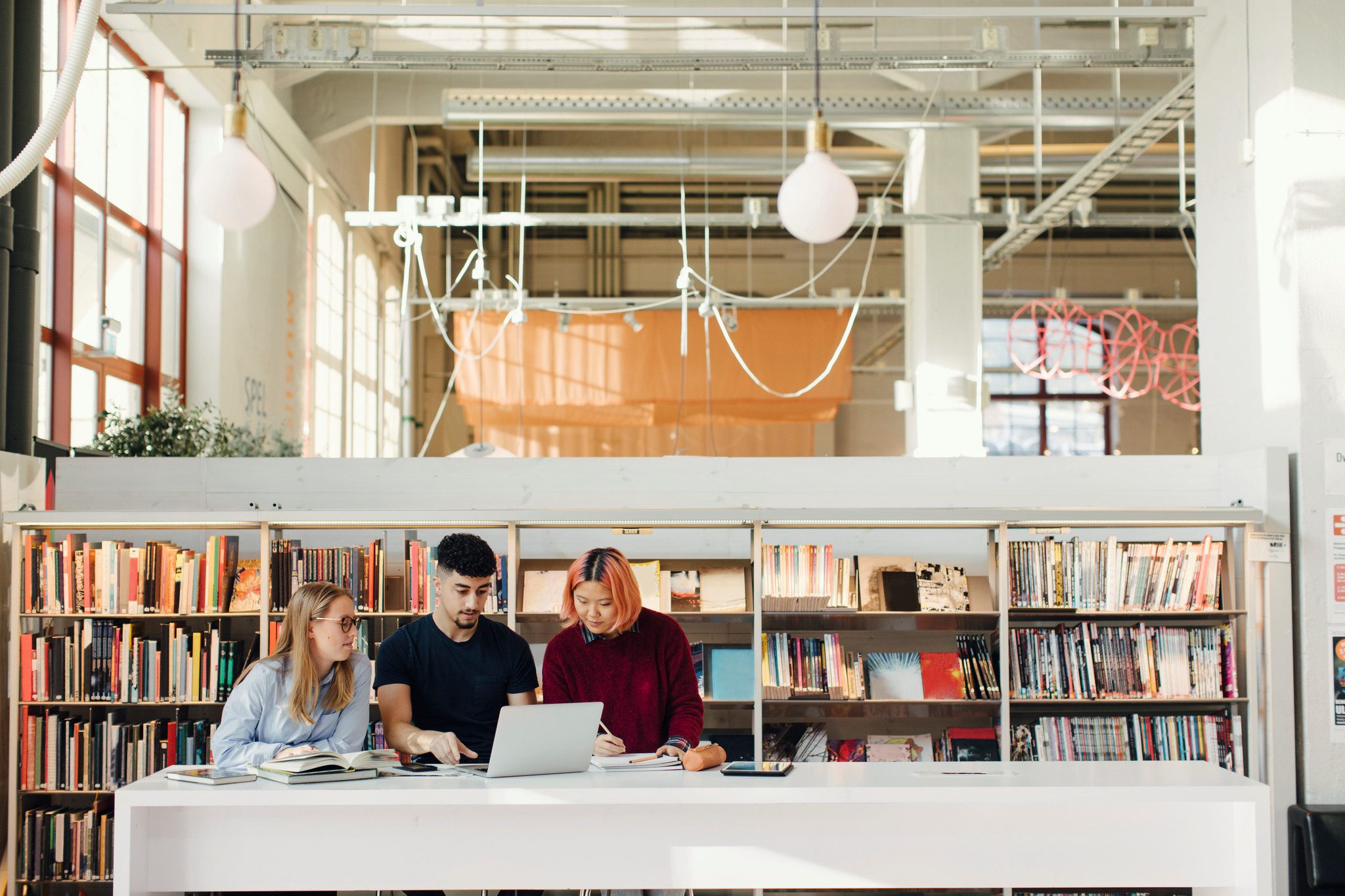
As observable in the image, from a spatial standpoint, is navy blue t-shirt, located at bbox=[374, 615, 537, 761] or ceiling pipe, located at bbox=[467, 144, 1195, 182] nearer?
navy blue t-shirt, located at bbox=[374, 615, 537, 761]

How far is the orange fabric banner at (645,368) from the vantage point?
32.0 ft

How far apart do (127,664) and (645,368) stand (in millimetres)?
5471

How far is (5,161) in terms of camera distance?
5.36 metres

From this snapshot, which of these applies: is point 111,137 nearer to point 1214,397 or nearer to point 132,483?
point 132,483

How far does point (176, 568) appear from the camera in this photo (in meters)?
5.08

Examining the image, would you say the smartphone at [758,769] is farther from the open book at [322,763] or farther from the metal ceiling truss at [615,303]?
the metal ceiling truss at [615,303]

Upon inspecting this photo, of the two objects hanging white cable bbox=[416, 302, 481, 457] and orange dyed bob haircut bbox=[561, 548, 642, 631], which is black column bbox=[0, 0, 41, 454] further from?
orange dyed bob haircut bbox=[561, 548, 642, 631]

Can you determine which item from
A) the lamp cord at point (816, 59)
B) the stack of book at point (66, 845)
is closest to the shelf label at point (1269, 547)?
the lamp cord at point (816, 59)

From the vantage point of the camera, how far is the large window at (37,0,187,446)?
6.54 m

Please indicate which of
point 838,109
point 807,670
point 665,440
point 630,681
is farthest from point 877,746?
point 665,440

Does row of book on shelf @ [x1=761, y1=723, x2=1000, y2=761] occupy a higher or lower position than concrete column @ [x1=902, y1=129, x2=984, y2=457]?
lower

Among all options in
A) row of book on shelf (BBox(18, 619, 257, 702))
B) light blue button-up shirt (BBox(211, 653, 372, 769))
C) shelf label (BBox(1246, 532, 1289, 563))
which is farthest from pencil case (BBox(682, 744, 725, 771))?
shelf label (BBox(1246, 532, 1289, 563))

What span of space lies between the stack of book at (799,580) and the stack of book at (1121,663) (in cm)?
81

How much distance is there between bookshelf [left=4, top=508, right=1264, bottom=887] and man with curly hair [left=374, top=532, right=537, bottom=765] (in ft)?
4.16
